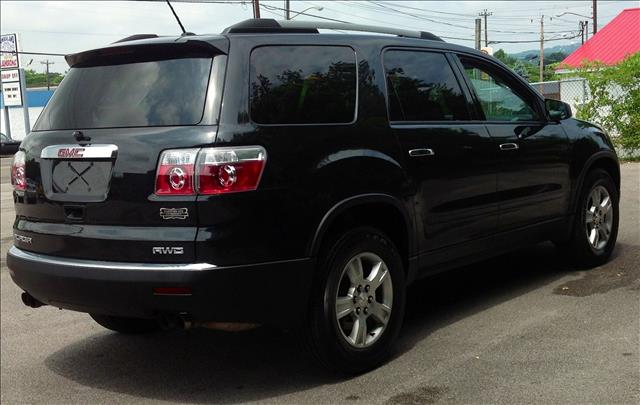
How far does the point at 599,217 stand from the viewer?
6047 mm

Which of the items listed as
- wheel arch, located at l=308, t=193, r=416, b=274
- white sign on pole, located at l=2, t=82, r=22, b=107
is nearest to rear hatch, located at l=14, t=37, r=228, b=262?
wheel arch, located at l=308, t=193, r=416, b=274

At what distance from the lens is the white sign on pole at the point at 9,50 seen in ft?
169

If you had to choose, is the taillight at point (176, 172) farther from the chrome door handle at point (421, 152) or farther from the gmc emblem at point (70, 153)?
the chrome door handle at point (421, 152)

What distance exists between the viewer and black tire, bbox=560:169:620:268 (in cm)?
579

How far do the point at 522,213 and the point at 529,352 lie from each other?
4.39 ft

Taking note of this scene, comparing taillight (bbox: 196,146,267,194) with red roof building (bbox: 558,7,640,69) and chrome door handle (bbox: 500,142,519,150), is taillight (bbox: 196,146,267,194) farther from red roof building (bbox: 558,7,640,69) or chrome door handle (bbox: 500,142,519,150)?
red roof building (bbox: 558,7,640,69)

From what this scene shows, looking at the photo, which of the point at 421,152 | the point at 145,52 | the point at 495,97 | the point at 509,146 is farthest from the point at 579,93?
the point at 145,52

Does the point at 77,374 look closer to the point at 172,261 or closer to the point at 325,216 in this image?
the point at 172,261

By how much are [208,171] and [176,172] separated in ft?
0.55

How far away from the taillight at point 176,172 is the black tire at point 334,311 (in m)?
0.87

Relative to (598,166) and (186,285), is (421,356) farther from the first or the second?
(598,166)

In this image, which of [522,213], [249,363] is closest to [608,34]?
[522,213]

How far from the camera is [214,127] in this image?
11.1 ft

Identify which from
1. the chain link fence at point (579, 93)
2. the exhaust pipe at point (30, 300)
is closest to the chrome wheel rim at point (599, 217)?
the exhaust pipe at point (30, 300)
